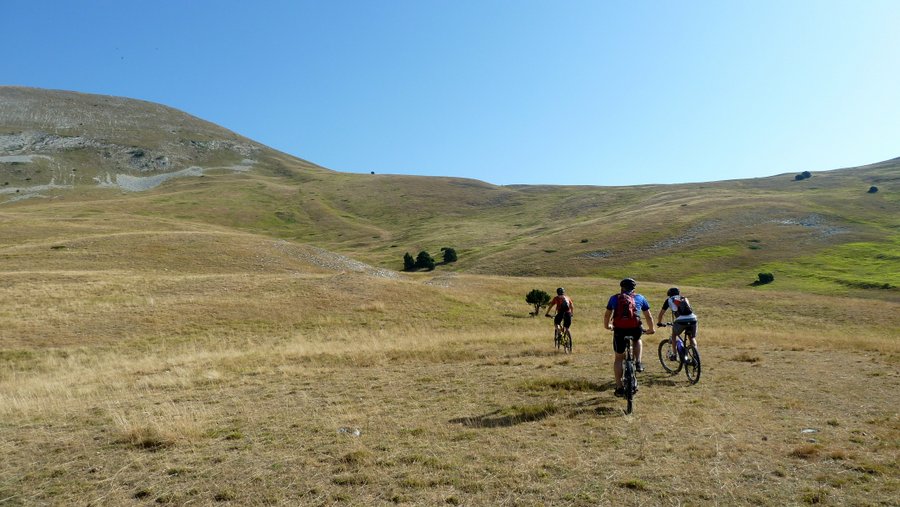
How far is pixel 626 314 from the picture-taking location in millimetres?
11359

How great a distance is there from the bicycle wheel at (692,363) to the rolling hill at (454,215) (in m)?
47.0

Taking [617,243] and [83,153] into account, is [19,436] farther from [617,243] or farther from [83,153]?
[83,153]

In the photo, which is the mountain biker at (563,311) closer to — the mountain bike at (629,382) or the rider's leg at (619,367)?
the rider's leg at (619,367)

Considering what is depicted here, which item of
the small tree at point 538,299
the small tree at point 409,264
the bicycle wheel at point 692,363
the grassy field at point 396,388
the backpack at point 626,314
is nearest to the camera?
the grassy field at point 396,388

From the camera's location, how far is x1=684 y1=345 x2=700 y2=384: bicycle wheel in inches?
535

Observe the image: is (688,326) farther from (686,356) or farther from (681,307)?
(686,356)

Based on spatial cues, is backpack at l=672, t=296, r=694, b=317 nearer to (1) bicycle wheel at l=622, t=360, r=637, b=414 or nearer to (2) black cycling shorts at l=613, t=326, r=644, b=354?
(2) black cycling shorts at l=613, t=326, r=644, b=354

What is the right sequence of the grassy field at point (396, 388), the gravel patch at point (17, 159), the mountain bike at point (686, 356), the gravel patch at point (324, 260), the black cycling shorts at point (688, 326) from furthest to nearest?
the gravel patch at point (17, 159) < the gravel patch at point (324, 260) < the black cycling shorts at point (688, 326) < the mountain bike at point (686, 356) < the grassy field at point (396, 388)

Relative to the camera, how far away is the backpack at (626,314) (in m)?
11.3

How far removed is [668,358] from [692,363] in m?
1.40

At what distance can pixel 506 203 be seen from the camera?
6462 inches

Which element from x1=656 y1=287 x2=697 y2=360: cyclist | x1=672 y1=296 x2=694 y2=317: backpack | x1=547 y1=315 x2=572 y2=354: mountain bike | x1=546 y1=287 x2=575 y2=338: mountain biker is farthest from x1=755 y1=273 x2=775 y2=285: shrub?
x1=672 y1=296 x2=694 y2=317: backpack

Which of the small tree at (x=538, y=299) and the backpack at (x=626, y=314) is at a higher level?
the backpack at (x=626, y=314)

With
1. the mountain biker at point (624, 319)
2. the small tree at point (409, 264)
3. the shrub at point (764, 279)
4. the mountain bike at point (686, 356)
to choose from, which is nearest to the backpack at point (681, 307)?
the mountain bike at point (686, 356)
